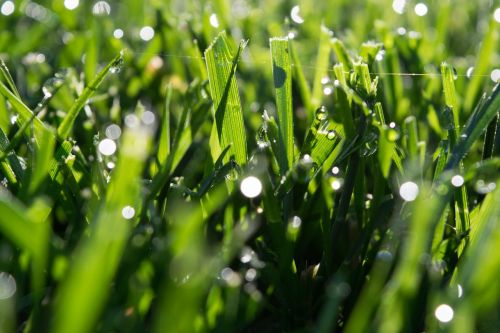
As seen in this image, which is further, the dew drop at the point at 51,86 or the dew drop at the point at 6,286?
the dew drop at the point at 51,86

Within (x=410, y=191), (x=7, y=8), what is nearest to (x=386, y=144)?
(x=410, y=191)

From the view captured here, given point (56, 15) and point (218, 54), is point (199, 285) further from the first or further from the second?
point (56, 15)

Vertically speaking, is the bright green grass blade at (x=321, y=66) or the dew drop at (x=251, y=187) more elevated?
the bright green grass blade at (x=321, y=66)

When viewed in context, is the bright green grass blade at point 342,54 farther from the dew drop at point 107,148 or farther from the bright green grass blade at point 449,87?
the dew drop at point 107,148

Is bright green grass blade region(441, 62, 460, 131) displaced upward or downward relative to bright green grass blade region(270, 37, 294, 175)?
upward

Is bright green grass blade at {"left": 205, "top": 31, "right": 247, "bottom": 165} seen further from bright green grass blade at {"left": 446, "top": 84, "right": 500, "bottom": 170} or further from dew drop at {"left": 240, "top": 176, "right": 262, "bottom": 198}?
bright green grass blade at {"left": 446, "top": 84, "right": 500, "bottom": 170}

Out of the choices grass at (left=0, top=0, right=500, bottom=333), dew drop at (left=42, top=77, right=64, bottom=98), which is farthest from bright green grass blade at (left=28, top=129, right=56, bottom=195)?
dew drop at (left=42, top=77, right=64, bottom=98)

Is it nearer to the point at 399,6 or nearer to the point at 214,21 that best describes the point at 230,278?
the point at 214,21

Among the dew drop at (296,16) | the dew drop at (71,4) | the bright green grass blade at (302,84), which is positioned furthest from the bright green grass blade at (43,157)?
the dew drop at (296,16)
